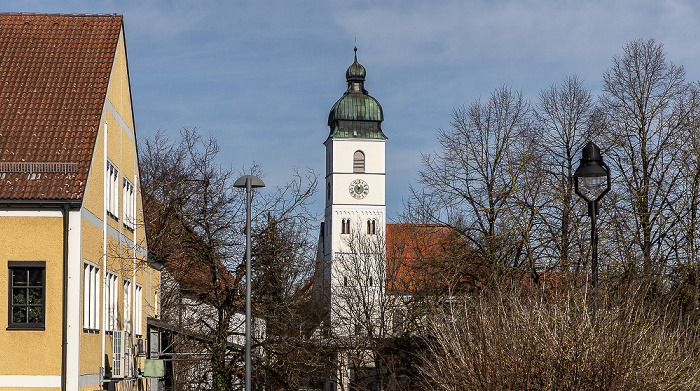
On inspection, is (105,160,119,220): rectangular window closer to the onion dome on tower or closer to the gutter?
the gutter

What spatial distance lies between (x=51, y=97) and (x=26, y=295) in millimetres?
4953

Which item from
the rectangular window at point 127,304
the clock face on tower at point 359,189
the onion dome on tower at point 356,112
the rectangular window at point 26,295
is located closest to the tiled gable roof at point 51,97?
the rectangular window at point 26,295

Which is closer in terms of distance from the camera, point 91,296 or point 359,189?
point 91,296

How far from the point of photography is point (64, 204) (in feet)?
65.1

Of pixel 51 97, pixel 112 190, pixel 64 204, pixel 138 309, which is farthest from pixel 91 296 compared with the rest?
pixel 138 309

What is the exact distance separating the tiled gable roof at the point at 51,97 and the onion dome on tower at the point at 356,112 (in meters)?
Answer: 86.9

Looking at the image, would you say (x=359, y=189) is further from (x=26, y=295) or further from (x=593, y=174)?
(x=593, y=174)

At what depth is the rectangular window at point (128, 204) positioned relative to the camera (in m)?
26.9

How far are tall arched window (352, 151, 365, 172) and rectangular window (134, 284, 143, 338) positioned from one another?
8460cm

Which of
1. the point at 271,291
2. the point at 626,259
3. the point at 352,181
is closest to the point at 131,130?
the point at 271,291

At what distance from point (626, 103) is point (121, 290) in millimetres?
17478

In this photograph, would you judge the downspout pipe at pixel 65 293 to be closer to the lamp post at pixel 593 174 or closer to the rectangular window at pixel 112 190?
the rectangular window at pixel 112 190

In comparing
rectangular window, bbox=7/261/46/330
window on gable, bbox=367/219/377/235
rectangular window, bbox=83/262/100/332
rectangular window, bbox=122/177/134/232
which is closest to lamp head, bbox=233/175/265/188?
rectangular window, bbox=83/262/100/332

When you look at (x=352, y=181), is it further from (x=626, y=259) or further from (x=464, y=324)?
(x=464, y=324)
